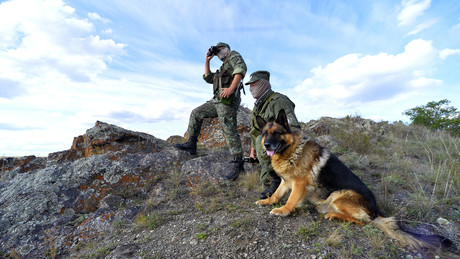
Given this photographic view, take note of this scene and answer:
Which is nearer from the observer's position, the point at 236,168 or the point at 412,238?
A: the point at 412,238

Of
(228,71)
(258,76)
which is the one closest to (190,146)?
(228,71)

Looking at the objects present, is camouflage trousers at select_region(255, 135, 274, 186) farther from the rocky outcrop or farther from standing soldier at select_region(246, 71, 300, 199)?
the rocky outcrop

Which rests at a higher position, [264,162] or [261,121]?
[261,121]

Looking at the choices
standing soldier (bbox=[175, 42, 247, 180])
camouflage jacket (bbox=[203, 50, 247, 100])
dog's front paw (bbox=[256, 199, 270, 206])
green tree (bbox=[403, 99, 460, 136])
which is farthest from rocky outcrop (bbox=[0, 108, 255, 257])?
green tree (bbox=[403, 99, 460, 136])

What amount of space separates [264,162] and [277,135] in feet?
3.26

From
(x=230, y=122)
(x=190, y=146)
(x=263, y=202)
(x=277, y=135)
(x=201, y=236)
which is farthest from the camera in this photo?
(x=190, y=146)

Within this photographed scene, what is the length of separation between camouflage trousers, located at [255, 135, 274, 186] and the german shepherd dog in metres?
0.51

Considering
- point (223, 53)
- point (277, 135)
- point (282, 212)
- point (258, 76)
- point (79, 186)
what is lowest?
point (282, 212)

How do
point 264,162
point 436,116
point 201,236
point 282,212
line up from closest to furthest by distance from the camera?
point 201,236 → point 282,212 → point 264,162 → point 436,116

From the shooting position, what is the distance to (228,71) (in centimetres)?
493

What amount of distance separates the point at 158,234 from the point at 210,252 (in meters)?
1.06

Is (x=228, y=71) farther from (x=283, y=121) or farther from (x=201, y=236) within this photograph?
(x=201, y=236)

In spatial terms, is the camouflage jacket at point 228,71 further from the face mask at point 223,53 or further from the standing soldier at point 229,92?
the face mask at point 223,53

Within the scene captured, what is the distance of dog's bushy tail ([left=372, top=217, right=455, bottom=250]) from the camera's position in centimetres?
255
